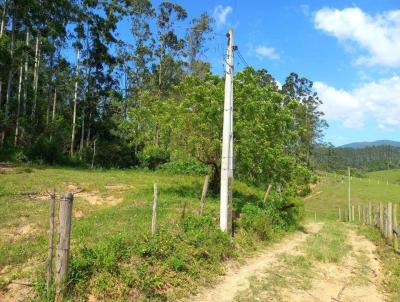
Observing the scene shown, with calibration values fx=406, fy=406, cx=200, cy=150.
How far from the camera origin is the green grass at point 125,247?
23.0 ft

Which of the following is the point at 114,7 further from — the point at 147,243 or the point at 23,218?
the point at 147,243

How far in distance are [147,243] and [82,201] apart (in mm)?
6474

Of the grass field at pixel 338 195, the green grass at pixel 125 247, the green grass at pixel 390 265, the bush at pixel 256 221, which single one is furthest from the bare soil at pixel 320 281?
the grass field at pixel 338 195

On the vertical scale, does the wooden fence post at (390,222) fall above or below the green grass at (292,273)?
above

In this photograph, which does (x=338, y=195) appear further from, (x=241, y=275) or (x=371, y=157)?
(x=371, y=157)

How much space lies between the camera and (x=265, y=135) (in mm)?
15750

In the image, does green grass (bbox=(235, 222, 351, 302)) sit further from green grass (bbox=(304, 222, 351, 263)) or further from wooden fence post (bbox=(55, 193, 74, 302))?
wooden fence post (bbox=(55, 193, 74, 302))

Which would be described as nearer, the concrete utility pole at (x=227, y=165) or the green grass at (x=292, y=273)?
the green grass at (x=292, y=273)

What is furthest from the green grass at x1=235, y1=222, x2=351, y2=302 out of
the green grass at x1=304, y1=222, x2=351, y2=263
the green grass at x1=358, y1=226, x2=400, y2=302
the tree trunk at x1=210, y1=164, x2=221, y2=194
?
the tree trunk at x1=210, y1=164, x2=221, y2=194

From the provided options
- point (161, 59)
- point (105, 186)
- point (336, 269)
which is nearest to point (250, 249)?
point (336, 269)

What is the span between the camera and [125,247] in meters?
7.90

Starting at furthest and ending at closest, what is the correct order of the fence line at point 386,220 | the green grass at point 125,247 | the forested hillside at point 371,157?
the forested hillside at point 371,157 → the fence line at point 386,220 → the green grass at point 125,247

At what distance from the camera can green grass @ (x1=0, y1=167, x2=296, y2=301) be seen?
23.0 ft

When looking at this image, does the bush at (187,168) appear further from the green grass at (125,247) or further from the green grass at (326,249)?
the green grass at (326,249)
